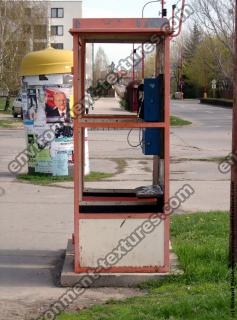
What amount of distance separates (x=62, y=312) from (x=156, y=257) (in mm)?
1311

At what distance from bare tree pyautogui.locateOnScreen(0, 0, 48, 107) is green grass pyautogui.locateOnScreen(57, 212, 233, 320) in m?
37.2

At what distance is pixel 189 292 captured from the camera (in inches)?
223

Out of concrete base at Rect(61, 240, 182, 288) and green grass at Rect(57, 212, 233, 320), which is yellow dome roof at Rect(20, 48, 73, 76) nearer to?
green grass at Rect(57, 212, 233, 320)

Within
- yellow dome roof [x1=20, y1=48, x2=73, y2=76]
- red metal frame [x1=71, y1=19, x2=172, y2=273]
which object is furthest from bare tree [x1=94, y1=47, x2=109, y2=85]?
red metal frame [x1=71, y1=19, x2=172, y2=273]

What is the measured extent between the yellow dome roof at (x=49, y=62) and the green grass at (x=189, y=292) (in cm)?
635

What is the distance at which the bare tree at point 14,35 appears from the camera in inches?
1804

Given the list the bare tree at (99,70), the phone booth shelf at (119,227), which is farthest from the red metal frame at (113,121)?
the bare tree at (99,70)

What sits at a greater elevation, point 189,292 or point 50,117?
point 50,117

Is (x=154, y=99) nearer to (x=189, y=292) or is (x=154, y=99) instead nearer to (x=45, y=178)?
(x=189, y=292)

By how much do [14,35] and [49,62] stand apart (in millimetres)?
36406

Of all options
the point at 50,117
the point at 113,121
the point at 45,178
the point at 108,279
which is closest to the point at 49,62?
the point at 50,117

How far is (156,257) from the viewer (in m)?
6.34

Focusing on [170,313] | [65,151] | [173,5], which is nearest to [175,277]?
[170,313]

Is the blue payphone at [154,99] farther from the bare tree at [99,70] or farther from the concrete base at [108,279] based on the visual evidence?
the bare tree at [99,70]
